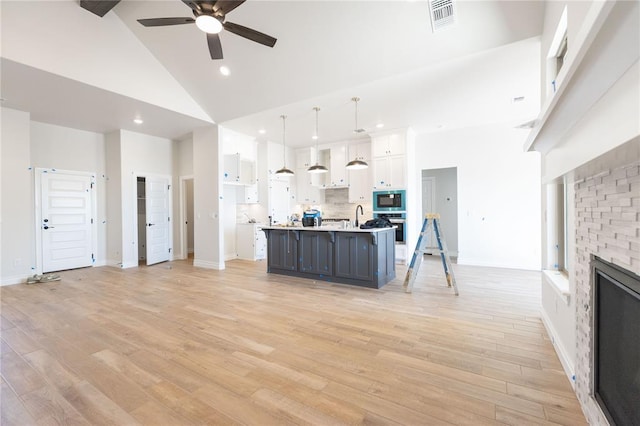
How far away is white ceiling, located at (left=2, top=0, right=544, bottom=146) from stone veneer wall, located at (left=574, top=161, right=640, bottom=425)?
7.67 ft

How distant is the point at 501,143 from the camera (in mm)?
5840

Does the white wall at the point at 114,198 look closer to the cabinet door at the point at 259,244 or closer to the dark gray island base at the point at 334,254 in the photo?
the cabinet door at the point at 259,244

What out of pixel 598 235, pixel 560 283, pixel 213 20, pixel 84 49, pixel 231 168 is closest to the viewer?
pixel 598 235

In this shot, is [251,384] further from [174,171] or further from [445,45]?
[174,171]

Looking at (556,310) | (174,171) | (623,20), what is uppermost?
(174,171)

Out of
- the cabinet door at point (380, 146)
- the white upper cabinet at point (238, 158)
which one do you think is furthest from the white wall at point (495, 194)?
the white upper cabinet at point (238, 158)

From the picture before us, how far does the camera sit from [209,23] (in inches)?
107

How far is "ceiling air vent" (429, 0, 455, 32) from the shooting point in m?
2.94

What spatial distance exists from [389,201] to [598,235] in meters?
4.84

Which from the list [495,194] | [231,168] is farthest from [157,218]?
[495,194]

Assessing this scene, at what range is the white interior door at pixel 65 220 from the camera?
18.4 ft

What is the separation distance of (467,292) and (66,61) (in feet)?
22.2

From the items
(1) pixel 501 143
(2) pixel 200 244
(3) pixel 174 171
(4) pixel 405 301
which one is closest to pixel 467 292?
(4) pixel 405 301

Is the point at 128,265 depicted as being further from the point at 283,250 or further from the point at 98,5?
the point at 98,5
